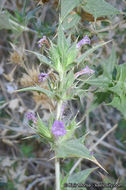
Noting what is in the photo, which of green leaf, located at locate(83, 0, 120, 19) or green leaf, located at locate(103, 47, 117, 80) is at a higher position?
green leaf, located at locate(83, 0, 120, 19)

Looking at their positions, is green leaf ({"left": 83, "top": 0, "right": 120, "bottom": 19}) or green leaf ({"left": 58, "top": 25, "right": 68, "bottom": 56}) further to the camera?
green leaf ({"left": 83, "top": 0, "right": 120, "bottom": 19})

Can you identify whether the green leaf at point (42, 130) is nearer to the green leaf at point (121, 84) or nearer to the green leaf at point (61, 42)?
the green leaf at point (61, 42)

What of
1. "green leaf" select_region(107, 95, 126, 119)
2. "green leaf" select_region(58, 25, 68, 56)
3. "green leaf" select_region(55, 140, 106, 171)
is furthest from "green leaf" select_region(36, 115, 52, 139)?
"green leaf" select_region(107, 95, 126, 119)

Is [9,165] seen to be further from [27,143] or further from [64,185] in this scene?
[64,185]

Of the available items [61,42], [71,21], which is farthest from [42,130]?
[71,21]

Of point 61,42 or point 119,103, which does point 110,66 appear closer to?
point 119,103

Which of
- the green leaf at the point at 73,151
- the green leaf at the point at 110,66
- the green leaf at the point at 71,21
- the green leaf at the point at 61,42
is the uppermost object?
the green leaf at the point at 71,21

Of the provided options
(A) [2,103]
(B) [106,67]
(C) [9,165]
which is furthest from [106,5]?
(C) [9,165]

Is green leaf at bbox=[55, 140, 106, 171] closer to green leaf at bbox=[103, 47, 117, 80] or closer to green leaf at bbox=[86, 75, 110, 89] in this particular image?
green leaf at bbox=[86, 75, 110, 89]

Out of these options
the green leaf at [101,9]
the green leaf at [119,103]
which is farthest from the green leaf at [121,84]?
the green leaf at [101,9]
